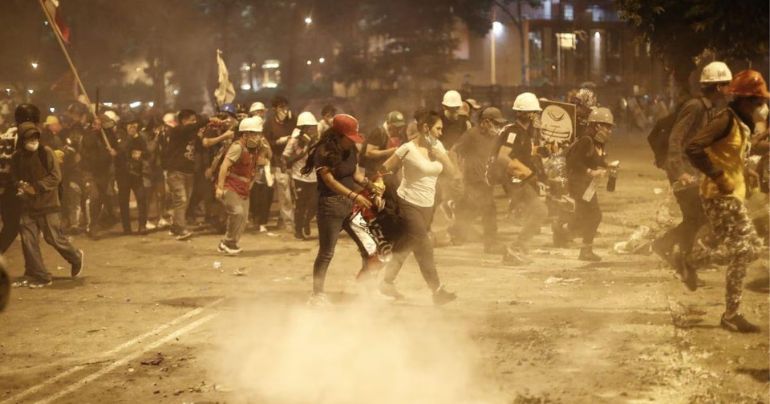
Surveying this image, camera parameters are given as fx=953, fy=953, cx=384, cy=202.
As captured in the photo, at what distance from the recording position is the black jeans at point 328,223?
8.64 meters

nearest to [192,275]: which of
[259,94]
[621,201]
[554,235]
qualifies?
[554,235]

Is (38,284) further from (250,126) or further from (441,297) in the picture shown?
(441,297)

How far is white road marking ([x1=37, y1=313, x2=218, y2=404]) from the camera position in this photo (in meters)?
6.32

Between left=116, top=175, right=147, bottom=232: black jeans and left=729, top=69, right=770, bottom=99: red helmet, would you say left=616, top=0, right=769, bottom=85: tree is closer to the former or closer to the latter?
left=729, top=69, right=770, bottom=99: red helmet

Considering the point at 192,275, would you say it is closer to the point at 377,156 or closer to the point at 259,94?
the point at 377,156

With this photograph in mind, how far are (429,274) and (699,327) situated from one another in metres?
2.37

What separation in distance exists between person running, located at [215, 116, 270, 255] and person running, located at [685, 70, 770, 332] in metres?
6.46

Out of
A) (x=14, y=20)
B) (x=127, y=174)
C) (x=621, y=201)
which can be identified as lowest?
(x=621, y=201)

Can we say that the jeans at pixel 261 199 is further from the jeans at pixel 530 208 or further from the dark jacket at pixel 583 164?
the dark jacket at pixel 583 164

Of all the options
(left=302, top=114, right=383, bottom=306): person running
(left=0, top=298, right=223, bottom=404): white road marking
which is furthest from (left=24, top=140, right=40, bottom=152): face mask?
(left=302, top=114, right=383, bottom=306): person running

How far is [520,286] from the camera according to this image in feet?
31.3

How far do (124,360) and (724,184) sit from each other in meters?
4.66

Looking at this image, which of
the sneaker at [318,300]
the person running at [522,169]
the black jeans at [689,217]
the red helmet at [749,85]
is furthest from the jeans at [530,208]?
the red helmet at [749,85]

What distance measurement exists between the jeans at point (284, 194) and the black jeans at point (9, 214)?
4.53m
